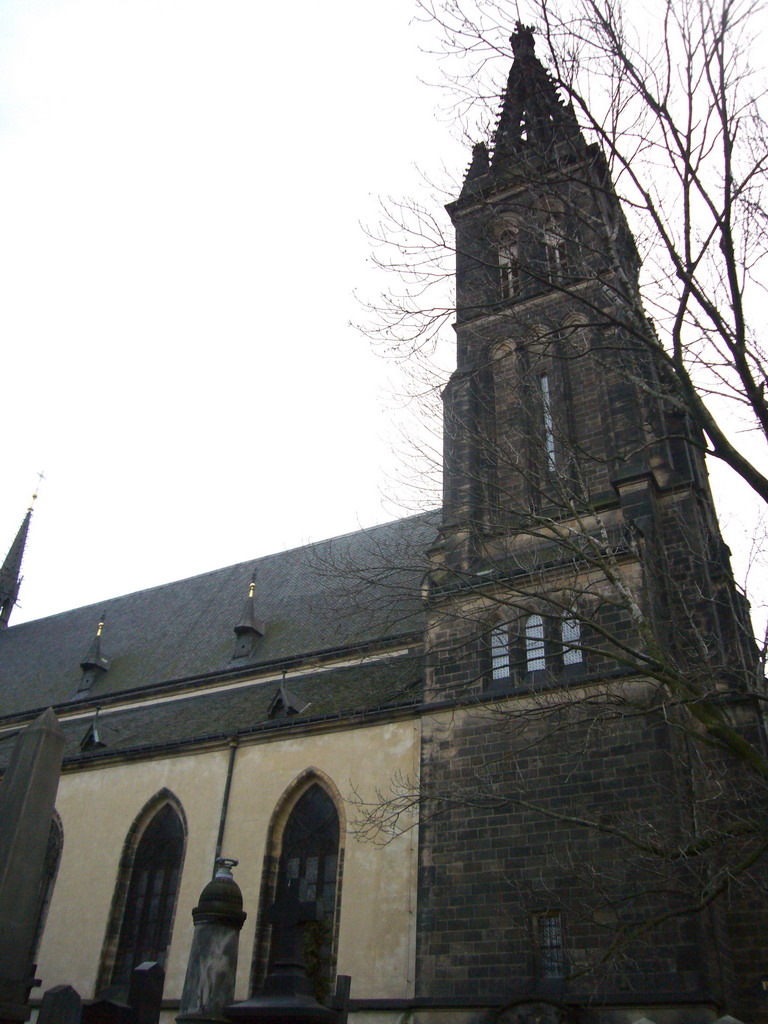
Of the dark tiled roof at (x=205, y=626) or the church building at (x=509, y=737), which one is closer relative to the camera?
the church building at (x=509, y=737)

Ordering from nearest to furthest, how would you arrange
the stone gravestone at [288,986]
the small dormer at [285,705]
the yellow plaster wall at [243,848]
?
the stone gravestone at [288,986] → the yellow plaster wall at [243,848] → the small dormer at [285,705]

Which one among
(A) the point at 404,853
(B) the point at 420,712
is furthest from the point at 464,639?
(A) the point at 404,853

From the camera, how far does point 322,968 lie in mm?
9438

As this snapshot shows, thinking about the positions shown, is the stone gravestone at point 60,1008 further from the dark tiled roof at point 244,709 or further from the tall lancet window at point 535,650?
the tall lancet window at point 535,650

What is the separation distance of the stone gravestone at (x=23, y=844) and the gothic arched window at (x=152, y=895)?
321 inches

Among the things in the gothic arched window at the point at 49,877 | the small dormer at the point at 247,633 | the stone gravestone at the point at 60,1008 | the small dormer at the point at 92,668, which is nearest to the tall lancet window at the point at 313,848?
the gothic arched window at the point at 49,877

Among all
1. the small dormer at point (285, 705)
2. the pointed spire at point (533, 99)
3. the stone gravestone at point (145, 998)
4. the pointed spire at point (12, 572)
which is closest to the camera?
the pointed spire at point (533, 99)

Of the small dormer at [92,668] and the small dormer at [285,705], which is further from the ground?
the small dormer at [92,668]

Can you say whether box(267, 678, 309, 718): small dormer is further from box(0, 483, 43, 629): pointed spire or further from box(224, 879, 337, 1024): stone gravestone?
box(0, 483, 43, 629): pointed spire

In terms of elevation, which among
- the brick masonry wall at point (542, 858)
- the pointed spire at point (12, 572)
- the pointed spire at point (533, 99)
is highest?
the pointed spire at point (12, 572)

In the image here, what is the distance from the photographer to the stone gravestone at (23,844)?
6.73 metres

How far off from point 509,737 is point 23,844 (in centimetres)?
683

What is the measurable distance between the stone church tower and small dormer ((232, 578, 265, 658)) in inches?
273

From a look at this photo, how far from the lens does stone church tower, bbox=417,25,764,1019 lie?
27.7 ft
